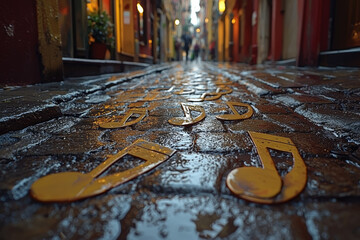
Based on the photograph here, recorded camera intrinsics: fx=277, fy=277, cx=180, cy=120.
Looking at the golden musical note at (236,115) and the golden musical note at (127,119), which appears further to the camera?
the golden musical note at (236,115)

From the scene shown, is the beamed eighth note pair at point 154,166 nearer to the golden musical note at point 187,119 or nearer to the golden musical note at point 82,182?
the golden musical note at point 82,182

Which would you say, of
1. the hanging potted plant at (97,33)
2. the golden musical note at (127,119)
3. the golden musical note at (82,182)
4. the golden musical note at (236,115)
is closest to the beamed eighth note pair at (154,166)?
the golden musical note at (82,182)

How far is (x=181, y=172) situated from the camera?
1073 millimetres

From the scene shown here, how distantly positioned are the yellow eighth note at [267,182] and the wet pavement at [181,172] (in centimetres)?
2

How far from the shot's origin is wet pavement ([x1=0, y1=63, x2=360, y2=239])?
0.75 m

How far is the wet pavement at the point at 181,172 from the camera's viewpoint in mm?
745

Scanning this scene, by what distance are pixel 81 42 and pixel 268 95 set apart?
4.57 meters

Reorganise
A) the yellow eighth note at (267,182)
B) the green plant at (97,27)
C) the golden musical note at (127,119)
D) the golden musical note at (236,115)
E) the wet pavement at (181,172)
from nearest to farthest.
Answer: the wet pavement at (181,172) < the yellow eighth note at (267,182) < the golden musical note at (127,119) < the golden musical note at (236,115) < the green plant at (97,27)

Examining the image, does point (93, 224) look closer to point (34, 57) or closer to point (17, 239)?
point (17, 239)

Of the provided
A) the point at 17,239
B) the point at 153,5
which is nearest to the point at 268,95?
the point at 17,239

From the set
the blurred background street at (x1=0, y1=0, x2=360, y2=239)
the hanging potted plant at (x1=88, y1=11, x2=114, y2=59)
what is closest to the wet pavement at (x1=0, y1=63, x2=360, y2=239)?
the blurred background street at (x1=0, y1=0, x2=360, y2=239)

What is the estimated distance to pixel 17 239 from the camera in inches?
27.6

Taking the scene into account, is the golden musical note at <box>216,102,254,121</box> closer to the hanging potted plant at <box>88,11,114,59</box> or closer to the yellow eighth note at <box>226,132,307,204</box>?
the yellow eighth note at <box>226,132,307,204</box>

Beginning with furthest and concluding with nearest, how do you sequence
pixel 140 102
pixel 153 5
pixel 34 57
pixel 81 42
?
pixel 153 5 < pixel 81 42 < pixel 34 57 < pixel 140 102
